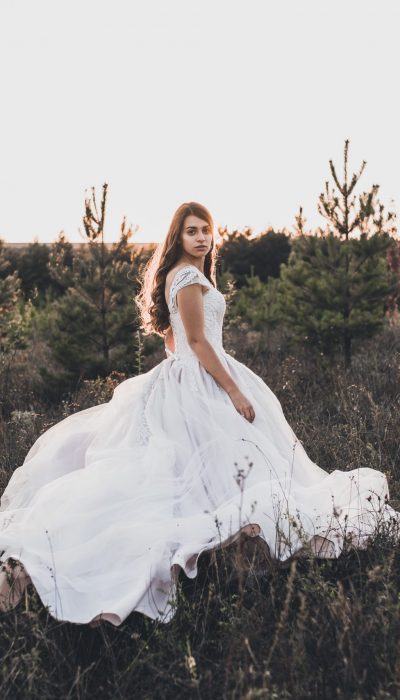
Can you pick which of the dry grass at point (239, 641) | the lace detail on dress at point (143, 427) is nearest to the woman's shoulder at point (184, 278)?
the lace detail on dress at point (143, 427)

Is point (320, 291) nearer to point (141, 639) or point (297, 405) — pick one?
point (297, 405)

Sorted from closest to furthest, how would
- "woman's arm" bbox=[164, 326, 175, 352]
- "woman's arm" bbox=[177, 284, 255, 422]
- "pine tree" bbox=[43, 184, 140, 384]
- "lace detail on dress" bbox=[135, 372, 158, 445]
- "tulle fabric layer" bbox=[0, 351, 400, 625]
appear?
"tulle fabric layer" bbox=[0, 351, 400, 625]
"lace detail on dress" bbox=[135, 372, 158, 445]
"woman's arm" bbox=[177, 284, 255, 422]
"woman's arm" bbox=[164, 326, 175, 352]
"pine tree" bbox=[43, 184, 140, 384]

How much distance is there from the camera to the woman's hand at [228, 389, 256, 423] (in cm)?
348

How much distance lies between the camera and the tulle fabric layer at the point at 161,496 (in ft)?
8.67

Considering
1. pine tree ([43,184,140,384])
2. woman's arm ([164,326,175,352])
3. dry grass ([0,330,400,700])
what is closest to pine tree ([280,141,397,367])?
pine tree ([43,184,140,384])

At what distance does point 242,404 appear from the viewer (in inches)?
137

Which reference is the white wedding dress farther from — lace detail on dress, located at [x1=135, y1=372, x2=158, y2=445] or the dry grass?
the dry grass

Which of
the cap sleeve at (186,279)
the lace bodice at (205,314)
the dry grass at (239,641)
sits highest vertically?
the cap sleeve at (186,279)

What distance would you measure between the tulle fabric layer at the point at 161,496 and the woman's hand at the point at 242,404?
4 centimetres

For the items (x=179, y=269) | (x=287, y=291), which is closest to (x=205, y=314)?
(x=179, y=269)

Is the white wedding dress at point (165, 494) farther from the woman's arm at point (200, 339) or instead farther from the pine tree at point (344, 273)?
the pine tree at point (344, 273)

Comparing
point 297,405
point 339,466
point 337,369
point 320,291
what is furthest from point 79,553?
point 320,291

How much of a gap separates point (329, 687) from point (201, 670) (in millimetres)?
509

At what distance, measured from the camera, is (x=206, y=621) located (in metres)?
2.64
